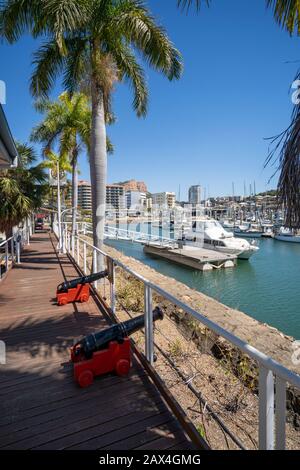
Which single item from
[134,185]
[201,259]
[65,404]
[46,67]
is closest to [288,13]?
[65,404]

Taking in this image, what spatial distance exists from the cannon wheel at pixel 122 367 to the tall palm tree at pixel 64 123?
10.9m

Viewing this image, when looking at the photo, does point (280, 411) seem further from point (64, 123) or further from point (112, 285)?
point (64, 123)

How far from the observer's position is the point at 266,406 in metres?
1.53

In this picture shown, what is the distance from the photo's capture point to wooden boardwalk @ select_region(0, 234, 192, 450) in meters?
2.18

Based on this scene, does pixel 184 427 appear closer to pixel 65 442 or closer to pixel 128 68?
pixel 65 442

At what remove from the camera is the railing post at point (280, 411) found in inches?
54.9

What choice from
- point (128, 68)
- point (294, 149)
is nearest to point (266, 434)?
point (294, 149)

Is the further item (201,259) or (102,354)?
(201,259)

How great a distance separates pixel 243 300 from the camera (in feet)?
44.3

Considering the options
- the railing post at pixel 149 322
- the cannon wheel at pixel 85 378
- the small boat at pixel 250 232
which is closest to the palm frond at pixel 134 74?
the railing post at pixel 149 322

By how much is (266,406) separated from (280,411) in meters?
0.12

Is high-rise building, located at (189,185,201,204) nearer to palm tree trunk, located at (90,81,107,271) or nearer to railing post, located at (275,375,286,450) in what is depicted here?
palm tree trunk, located at (90,81,107,271)

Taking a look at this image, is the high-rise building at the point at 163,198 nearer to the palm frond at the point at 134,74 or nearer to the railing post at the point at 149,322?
the palm frond at the point at 134,74

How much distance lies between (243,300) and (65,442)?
1262 centimetres
